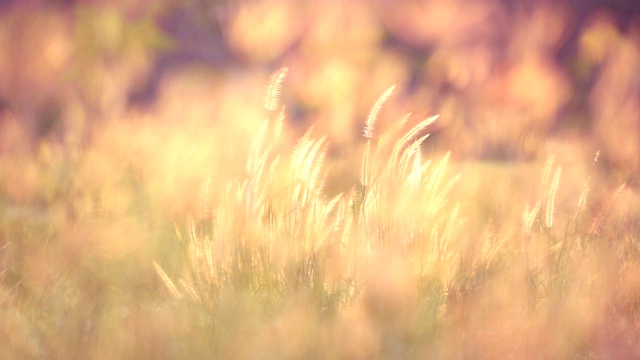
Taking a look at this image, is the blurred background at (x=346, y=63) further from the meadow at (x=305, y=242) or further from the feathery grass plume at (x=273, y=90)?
the feathery grass plume at (x=273, y=90)

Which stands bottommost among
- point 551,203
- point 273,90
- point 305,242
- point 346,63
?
point 346,63

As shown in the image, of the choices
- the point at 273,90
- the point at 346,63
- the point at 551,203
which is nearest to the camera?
the point at 273,90

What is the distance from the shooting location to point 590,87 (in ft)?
42.7

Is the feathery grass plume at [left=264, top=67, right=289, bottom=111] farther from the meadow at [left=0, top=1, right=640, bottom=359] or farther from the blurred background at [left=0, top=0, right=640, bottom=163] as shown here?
the blurred background at [left=0, top=0, right=640, bottom=163]

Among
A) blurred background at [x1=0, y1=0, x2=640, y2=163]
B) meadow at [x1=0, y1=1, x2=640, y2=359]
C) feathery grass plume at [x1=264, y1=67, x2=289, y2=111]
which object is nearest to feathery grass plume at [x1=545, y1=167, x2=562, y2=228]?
meadow at [x1=0, y1=1, x2=640, y2=359]

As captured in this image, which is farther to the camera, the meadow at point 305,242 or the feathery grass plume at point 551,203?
the feathery grass plume at point 551,203

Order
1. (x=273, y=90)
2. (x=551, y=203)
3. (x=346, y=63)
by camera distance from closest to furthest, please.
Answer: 1. (x=273, y=90)
2. (x=551, y=203)
3. (x=346, y=63)

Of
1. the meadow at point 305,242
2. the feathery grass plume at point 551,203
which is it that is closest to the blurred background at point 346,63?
the meadow at point 305,242

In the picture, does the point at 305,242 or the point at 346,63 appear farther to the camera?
the point at 346,63

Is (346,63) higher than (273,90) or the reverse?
the reverse

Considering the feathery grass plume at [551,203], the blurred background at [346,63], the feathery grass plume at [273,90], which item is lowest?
the blurred background at [346,63]

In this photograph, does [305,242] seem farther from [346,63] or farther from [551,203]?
[346,63]

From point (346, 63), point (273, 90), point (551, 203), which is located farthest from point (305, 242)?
point (346, 63)

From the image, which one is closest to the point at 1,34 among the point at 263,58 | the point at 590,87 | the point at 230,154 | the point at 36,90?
the point at 36,90
